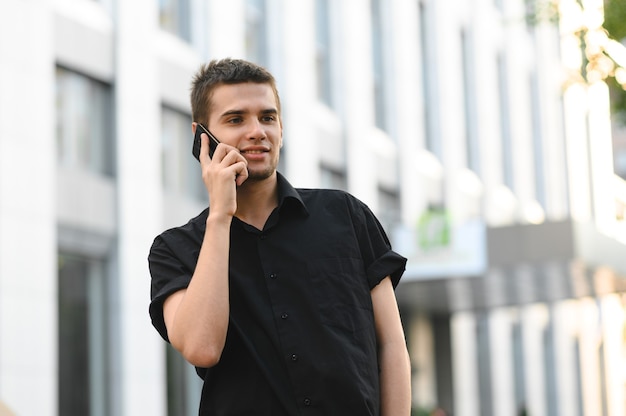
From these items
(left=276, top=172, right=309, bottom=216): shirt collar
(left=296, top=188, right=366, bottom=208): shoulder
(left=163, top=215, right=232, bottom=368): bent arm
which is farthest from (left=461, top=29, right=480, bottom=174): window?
(left=163, top=215, right=232, bottom=368): bent arm

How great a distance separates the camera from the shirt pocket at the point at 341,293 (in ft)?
10.6

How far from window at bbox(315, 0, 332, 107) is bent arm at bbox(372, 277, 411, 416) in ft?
80.2

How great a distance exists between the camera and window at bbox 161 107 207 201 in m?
20.8

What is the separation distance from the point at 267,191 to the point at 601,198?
50.4 m

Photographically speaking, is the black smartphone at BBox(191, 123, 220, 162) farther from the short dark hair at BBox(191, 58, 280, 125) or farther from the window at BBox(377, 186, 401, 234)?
the window at BBox(377, 186, 401, 234)

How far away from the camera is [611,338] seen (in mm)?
53344

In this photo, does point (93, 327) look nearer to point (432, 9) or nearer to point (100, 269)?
point (100, 269)

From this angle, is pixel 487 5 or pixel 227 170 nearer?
pixel 227 170

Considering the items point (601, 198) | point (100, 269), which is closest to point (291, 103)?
point (100, 269)

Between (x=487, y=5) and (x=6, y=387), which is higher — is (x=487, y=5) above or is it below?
above

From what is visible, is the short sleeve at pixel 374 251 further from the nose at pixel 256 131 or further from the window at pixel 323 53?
the window at pixel 323 53

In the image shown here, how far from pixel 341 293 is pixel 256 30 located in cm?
2188

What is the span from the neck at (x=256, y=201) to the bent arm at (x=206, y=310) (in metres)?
0.24

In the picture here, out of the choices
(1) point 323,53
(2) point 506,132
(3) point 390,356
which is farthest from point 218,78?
(2) point 506,132
